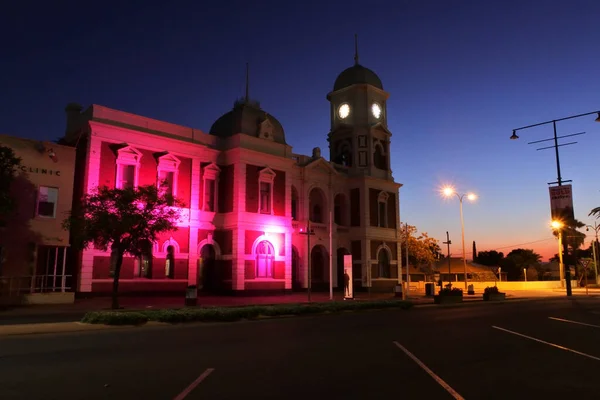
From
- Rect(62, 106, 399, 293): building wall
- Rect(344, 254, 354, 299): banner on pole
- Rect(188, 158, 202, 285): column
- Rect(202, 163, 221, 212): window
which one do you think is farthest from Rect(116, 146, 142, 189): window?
Rect(344, 254, 354, 299): banner on pole

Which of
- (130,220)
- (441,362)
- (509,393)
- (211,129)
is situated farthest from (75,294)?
(509,393)

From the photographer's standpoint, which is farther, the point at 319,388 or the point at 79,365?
the point at 79,365

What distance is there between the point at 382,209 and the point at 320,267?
916cm

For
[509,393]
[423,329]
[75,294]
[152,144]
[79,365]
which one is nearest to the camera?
[509,393]

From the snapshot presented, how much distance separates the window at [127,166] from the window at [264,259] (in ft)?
35.3

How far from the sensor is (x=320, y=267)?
44969 millimetres

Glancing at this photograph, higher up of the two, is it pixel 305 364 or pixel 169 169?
pixel 169 169

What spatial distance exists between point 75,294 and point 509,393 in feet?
89.0

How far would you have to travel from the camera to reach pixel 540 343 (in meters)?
12.2

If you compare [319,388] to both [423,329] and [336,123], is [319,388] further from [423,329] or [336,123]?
[336,123]

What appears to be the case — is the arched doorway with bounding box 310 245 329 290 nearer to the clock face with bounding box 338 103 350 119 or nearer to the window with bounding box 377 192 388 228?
the window with bounding box 377 192 388 228

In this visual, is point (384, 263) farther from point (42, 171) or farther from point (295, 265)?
point (42, 171)

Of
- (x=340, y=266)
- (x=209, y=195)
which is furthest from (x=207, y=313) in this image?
(x=340, y=266)

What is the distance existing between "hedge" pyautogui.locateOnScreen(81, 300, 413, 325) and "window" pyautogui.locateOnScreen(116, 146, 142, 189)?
1436 centimetres
